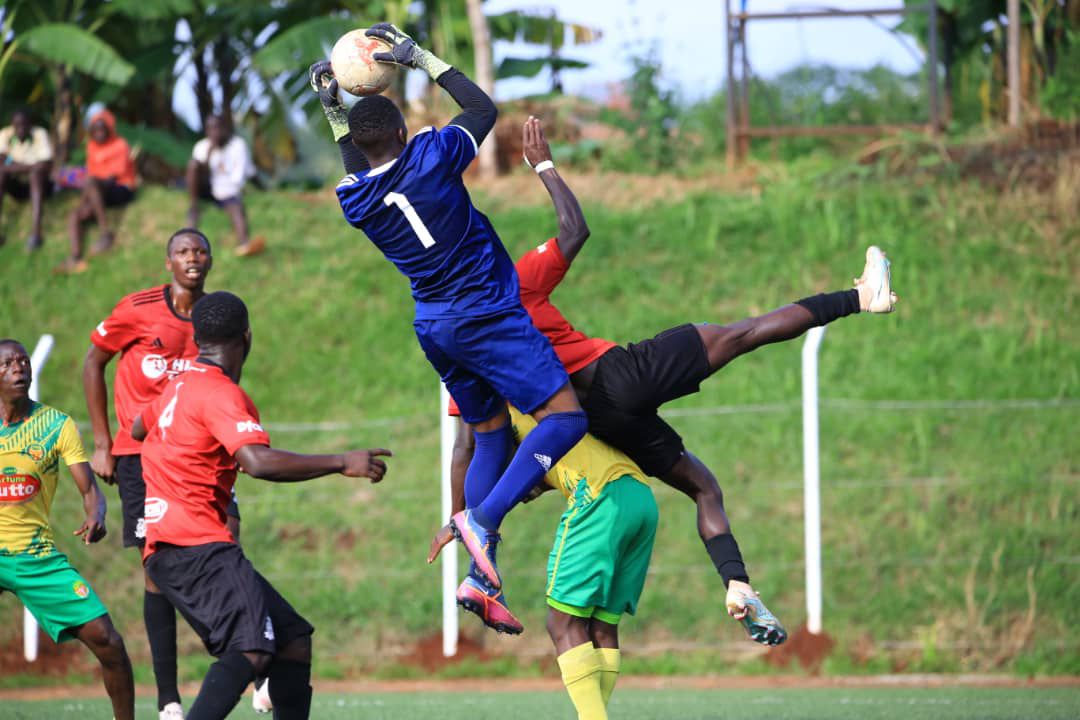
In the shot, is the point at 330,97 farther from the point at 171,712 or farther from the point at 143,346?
the point at 171,712

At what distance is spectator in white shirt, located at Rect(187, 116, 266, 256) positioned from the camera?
17.3 metres

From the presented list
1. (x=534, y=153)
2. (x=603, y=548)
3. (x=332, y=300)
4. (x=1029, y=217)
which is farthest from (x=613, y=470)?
(x=1029, y=217)

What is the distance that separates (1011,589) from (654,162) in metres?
9.37

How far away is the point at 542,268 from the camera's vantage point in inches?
257

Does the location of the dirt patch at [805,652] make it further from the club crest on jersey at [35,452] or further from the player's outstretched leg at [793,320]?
the club crest on jersey at [35,452]

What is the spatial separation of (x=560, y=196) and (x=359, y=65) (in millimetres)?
1119

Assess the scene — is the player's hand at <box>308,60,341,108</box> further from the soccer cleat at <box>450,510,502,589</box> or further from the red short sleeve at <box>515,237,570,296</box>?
the soccer cleat at <box>450,510,502,589</box>

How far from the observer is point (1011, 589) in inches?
452

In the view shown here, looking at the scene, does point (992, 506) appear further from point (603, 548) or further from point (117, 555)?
point (117, 555)

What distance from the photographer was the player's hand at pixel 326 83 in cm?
636

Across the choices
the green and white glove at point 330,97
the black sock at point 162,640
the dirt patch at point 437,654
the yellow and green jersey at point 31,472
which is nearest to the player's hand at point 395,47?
the green and white glove at point 330,97

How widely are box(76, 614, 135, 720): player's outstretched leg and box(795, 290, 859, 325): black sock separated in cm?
371

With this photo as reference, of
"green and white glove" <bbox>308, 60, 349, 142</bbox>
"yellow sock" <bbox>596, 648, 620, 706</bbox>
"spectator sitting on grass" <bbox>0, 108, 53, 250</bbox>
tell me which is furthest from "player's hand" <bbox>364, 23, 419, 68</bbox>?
"spectator sitting on grass" <bbox>0, 108, 53, 250</bbox>

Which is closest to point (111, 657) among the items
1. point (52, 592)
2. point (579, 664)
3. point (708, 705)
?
point (52, 592)
